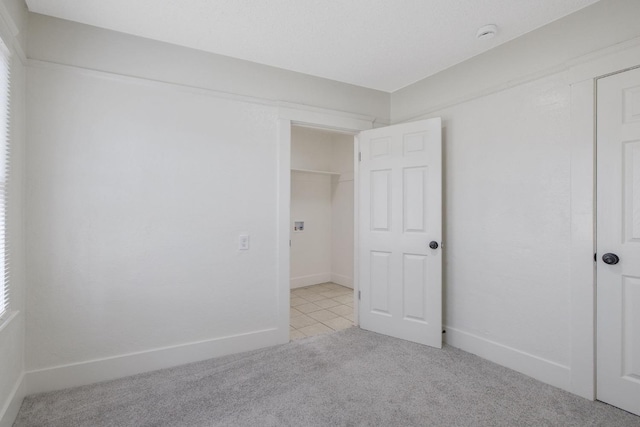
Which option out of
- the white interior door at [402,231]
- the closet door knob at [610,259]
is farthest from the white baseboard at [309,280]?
the closet door knob at [610,259]

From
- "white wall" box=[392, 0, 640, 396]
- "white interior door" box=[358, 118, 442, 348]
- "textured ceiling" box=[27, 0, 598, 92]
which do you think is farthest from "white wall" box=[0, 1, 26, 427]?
"white wall" box=[392, 0, 640, 396]

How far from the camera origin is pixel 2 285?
1.75 metres

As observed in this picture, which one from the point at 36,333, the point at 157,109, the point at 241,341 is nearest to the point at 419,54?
the point at 157,109

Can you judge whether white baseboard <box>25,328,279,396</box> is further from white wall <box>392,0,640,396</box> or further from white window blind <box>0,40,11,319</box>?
white wall <box>392,0,640,396</box>

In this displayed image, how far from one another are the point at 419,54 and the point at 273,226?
1986mm

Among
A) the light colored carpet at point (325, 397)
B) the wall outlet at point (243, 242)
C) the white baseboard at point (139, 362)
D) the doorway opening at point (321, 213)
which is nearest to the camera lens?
the light colored carpet at point (325, 397)

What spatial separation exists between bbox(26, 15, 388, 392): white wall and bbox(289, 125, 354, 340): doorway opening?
213 centimetres

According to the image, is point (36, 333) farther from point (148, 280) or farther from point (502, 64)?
point (502, 64)

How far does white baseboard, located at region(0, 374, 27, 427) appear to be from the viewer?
171cm

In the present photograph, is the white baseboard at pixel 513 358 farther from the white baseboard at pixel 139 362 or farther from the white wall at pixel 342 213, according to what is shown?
the white wall at pixel 342 213

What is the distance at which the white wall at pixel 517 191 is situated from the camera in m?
2.18

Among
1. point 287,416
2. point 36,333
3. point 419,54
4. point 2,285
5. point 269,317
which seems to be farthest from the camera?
point 269,317

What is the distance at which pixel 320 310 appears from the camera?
13.0 ft

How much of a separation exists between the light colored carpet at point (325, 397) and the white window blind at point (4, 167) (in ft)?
2.63
